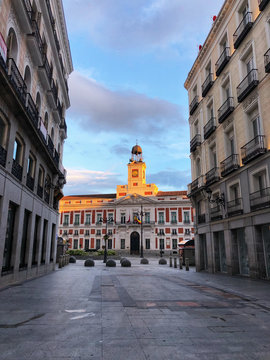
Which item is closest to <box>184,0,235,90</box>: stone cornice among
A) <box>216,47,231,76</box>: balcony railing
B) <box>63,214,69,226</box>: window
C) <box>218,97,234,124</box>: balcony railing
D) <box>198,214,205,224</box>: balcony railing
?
<box>216,47,231,76</box>: balcony railing

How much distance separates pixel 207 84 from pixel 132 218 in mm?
53079

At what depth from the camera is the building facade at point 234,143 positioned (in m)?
15.3

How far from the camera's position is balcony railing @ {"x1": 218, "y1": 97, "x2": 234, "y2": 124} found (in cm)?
1859

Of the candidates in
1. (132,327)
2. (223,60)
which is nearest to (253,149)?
(223,60)

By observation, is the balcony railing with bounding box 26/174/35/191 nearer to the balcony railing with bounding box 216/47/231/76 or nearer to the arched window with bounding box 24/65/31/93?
the arched window with bounding box 24/65/31/93

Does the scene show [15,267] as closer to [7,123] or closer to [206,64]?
[7,123]

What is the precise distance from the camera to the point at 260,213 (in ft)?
49.1

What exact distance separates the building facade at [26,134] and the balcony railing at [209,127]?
37.6 feet

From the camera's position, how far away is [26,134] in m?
14.3

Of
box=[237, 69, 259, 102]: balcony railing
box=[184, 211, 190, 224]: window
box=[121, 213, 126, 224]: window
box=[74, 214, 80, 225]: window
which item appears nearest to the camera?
box=[237, 69, 259, 102]: balcony railing

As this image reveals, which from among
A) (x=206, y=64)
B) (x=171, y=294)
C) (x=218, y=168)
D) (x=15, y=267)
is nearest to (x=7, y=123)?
(x=15, y=267)

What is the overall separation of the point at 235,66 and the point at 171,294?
597 inches

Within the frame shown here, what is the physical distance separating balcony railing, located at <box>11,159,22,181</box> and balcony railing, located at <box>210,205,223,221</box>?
13174 millimetres

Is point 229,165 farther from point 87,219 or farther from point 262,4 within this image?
point 87,219
